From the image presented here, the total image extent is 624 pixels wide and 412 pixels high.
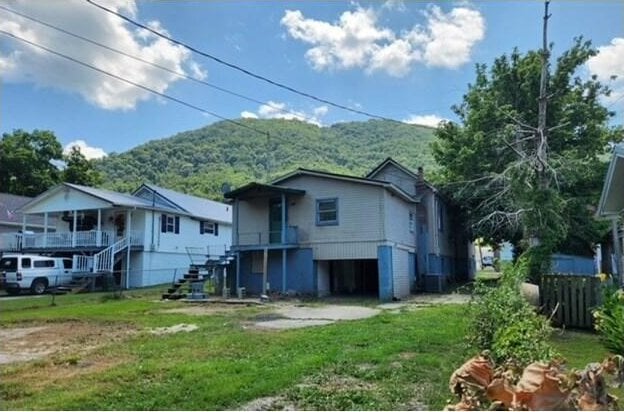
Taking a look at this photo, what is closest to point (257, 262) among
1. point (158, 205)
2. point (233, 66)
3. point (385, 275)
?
point (385, 275)

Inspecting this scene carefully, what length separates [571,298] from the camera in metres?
9.88

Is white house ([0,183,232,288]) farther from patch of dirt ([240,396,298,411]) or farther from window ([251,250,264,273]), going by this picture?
patch of dirt ([240,396,298,411])

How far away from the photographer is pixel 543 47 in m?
12.8

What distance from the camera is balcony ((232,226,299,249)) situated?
19619 mm

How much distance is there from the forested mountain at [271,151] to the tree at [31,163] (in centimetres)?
831

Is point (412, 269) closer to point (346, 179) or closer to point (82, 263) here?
point (346, 179)

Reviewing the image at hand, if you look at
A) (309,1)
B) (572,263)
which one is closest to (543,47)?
(309,1)

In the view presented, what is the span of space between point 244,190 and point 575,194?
604 inches

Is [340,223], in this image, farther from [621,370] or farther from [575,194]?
[621,370]

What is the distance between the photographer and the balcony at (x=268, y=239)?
A: 1962cm

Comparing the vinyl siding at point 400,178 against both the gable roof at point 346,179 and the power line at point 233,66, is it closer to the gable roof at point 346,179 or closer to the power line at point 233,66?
the gable roof at point 346,179

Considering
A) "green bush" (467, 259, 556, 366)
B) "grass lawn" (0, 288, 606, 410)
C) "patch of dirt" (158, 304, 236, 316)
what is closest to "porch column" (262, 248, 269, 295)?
"patch of dirt" (158, 304, 236, 316)

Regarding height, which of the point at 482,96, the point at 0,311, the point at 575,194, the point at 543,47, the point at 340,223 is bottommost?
the point at 0,311

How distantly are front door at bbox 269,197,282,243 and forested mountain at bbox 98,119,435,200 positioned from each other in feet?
10.2
